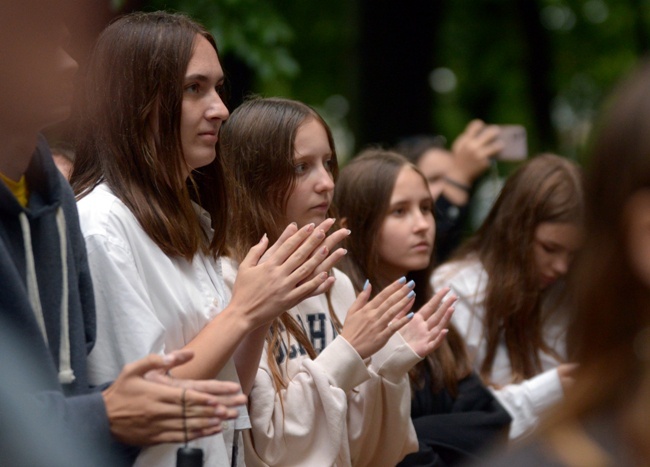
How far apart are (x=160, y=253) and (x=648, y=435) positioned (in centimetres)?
188

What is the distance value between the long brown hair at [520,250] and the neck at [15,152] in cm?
294

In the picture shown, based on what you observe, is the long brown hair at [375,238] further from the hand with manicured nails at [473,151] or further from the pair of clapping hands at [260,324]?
the hand with manicured nails at [473,151]

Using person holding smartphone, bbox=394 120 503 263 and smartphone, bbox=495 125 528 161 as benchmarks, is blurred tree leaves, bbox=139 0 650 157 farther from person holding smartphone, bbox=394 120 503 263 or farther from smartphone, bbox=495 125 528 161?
smartphone, bbox=495 125 528 161

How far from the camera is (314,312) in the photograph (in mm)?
3977

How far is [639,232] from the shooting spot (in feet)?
5.33

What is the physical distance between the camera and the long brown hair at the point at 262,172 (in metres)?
3.89

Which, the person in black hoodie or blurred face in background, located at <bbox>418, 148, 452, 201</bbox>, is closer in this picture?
the person in black hoodie

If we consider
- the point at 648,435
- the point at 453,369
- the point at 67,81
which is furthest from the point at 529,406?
the point at 648,435

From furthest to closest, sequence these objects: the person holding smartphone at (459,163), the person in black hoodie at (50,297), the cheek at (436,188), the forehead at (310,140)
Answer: the person holding smartphone at (459,163)
the cheek at (436,188)
the forehead at (310,140)
the person in black hoodie at (50,297)

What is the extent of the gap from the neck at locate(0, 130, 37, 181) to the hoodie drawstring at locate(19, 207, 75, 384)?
11 centimetres

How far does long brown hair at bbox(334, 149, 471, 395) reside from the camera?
14.9 feet

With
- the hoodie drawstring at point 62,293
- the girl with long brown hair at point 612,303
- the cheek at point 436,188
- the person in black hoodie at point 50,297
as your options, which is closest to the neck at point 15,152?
the person in black hoodie at point 50,297

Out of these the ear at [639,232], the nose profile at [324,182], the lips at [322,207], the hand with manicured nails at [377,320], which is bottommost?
the hand with manicured nails at [377,320]

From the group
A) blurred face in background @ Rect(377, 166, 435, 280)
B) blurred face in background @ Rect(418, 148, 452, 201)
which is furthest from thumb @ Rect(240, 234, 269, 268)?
blurred face in background @ Rect(418, 148, 452, 201)
